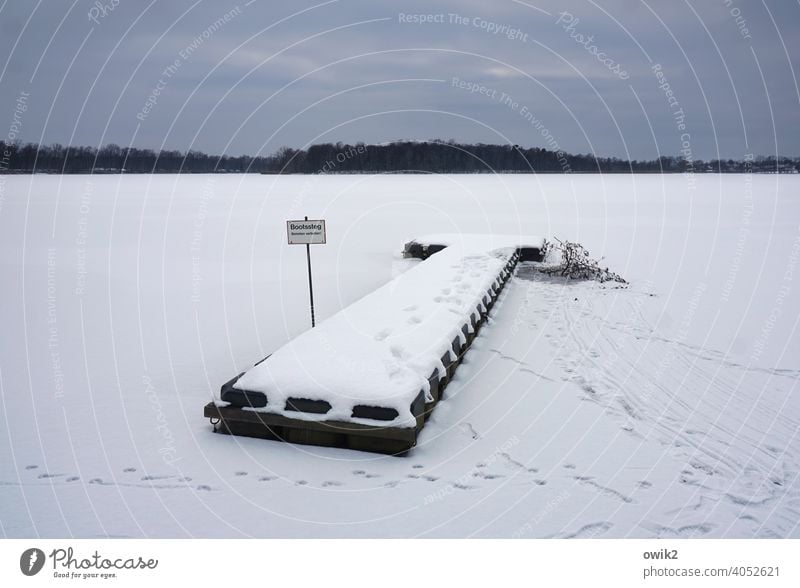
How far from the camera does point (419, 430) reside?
4969 mm

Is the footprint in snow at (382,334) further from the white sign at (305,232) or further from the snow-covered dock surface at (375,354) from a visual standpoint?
the white sign at (305,232)

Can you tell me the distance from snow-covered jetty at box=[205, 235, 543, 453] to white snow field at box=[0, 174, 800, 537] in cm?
19

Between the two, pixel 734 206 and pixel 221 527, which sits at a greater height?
pixel 734 206

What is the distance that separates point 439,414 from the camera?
552 cm

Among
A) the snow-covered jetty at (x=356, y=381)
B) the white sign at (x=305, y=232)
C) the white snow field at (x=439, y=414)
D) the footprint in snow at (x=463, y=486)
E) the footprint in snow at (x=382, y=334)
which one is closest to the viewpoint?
the white snow field at (x=439, y=414)

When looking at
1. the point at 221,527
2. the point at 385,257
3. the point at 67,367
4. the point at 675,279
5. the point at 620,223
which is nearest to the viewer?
the point at 221,527

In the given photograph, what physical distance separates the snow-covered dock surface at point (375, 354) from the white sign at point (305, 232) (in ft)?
3.79

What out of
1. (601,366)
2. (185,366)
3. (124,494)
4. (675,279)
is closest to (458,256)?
(675,279)

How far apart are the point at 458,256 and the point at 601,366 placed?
6.10 m

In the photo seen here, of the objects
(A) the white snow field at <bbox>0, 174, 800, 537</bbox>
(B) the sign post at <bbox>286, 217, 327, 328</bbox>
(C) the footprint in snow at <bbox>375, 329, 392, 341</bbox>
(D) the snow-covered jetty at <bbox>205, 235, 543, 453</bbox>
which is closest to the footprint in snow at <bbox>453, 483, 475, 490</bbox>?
(A) the white snow field at <bbox>0, 174, 800, 537</bbox>

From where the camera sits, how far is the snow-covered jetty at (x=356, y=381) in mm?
4660

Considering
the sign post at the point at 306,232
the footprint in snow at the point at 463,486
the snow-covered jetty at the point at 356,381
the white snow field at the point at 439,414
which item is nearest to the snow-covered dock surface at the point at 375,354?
the snow-covered jetty at the point at 356,381
